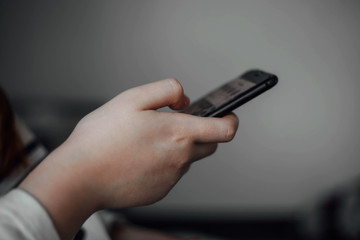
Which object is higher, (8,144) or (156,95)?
(156,95)

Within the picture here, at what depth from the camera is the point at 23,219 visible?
27 cm

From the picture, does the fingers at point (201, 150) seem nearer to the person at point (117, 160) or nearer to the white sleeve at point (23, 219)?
the person at point (117, 160)

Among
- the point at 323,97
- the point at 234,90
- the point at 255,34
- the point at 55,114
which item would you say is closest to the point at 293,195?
the point at 323,97

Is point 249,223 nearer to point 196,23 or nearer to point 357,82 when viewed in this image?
point 357,82

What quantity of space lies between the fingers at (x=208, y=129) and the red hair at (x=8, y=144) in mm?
398

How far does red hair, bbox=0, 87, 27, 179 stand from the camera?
1.78ft

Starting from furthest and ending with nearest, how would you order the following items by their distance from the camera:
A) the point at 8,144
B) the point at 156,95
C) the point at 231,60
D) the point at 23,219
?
1. the point at 231,60
2. the point at 8,144
3. the point at 156,95
4. the point at 23,219

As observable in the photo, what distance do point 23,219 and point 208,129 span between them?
0.24 m

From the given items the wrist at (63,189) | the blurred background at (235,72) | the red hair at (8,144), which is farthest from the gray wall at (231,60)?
the wrist at (63,189)

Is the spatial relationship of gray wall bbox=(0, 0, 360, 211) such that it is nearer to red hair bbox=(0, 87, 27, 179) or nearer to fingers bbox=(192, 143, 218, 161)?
red hair bbox=(0, 87, 27, 179)

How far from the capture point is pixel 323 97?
1.03 m

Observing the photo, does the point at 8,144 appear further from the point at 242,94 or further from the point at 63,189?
the point at 242,94

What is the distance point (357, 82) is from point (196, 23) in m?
0.63

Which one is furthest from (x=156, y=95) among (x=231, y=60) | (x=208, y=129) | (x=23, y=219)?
→ (x=231, y=60)
